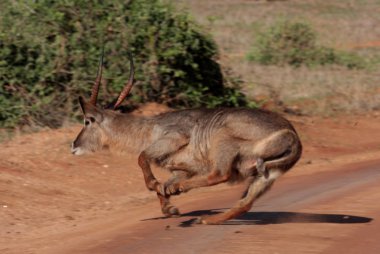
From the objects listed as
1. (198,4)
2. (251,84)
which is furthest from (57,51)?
(198,4)

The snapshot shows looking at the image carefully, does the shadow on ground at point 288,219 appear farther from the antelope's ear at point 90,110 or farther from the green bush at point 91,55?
the green bush at point 91,55

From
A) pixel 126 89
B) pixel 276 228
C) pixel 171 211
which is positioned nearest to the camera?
pixel 276 228

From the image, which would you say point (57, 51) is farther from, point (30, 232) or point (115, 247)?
point (115, 247)

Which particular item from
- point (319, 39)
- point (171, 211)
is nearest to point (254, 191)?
point (171, 211)

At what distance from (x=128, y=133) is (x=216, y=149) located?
1.39m

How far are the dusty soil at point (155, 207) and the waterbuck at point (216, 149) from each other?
1.25ft

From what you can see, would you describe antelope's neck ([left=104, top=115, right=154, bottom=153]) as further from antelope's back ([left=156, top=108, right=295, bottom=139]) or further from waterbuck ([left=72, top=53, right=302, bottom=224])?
antelope's back ([left=156, top=108, right=295, bottom=139])

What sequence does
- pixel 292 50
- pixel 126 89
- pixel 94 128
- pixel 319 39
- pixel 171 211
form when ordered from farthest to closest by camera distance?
pixel 319 39
pixel 292 50
pixel 94 128
pixel 126 89
pixel 171 211

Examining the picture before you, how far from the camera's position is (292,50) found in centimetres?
2777

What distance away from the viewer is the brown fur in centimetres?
852

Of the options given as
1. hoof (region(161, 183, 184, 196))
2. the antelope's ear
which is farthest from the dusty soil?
the antelope's ear

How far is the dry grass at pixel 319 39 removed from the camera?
68.8ft

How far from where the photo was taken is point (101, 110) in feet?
32.3

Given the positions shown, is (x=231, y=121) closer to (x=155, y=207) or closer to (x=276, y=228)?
(x=276, y=228)
